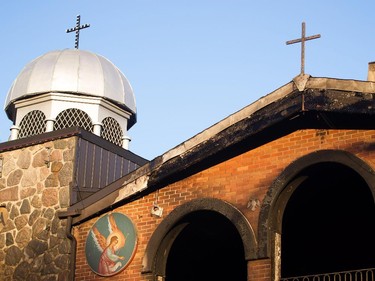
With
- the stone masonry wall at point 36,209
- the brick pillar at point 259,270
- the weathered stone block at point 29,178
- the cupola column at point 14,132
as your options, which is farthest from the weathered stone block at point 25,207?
the brick pillar at point 259,270

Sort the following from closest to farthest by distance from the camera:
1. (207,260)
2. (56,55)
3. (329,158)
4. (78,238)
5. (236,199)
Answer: (329,158) < (236,199) < (78,238) < (207,260) < (56,55)

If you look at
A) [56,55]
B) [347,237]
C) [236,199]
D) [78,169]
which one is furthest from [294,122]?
[56,55]

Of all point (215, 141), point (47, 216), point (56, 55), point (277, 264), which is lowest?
point (277, 264)

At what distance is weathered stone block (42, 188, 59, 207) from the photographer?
16.6 meters

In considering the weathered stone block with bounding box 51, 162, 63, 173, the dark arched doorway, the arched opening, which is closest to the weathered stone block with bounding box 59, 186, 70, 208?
the weathered stone block with bounding box 51, 162, 63, 173

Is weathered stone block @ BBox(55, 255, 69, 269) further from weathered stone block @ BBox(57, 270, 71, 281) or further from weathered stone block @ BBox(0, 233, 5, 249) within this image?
weathered stone block @ BBox(0, 233, 5, 249)

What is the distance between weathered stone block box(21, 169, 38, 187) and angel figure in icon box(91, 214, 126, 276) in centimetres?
231

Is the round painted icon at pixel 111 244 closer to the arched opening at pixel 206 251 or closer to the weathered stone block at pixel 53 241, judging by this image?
the weathered stone block at pixel 53 241

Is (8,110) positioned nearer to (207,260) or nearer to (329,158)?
(207,260)

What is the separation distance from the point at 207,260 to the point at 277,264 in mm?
4078

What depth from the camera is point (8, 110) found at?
20.1 meters

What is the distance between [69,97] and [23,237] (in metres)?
3.71

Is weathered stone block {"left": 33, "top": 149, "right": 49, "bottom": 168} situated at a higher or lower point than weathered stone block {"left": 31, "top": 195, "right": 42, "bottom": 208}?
higher

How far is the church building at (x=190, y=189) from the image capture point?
45.0ft
